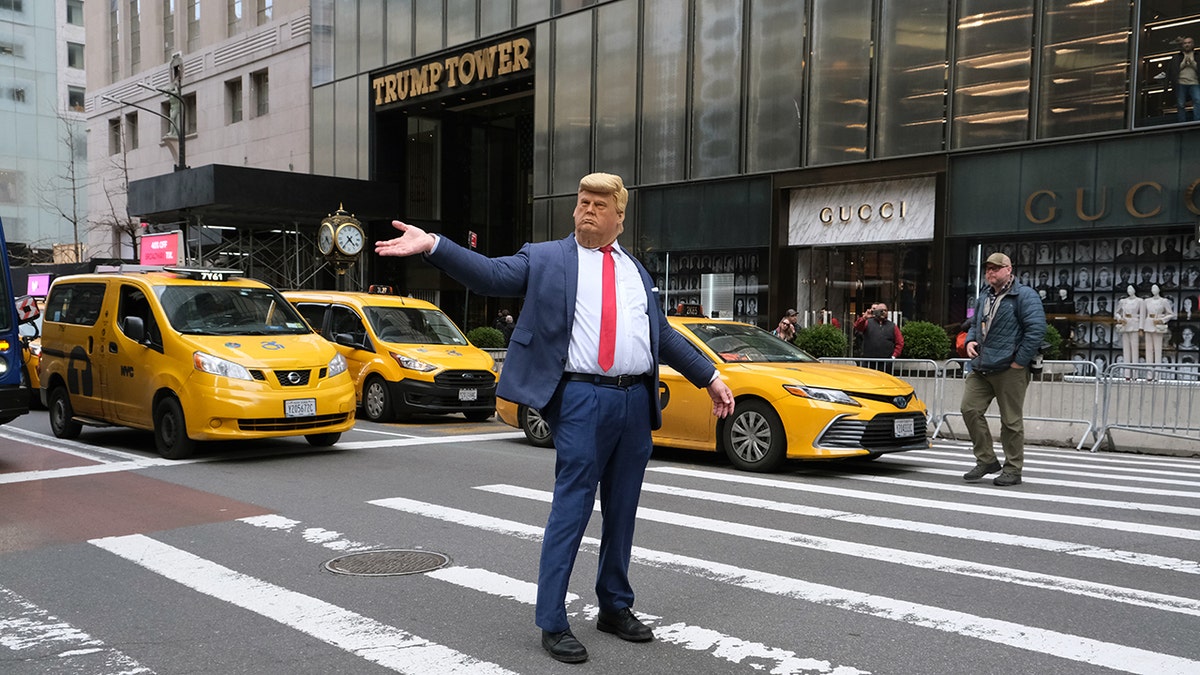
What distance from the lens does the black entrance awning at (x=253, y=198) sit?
26.2 metres

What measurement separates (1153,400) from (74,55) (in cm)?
7787

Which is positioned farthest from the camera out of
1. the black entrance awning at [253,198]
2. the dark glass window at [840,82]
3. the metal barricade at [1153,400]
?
the black entrance awning at [253,198]

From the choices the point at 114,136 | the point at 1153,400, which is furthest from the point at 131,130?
the point at 1153,400

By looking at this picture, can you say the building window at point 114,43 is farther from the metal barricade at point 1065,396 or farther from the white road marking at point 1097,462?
the white road marking at point 1097,462

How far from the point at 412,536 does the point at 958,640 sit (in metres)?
3.48

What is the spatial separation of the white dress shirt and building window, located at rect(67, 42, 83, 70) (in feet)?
261

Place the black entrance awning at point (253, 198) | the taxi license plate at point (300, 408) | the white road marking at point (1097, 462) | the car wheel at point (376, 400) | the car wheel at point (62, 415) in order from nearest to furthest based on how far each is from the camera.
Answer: the taxi license plate at point (300, 408)
the white road marking at point (1097, 462)
the car wheel at point (62, 415)
the car wheel at point (376, 400)
the black entrance awning at point (253, 198)

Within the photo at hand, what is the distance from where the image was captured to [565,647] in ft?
13.4

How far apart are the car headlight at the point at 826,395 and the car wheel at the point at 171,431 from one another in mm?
5915

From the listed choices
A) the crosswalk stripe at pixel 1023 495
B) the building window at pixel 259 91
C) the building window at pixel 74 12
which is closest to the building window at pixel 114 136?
the building window at pixel 259 91

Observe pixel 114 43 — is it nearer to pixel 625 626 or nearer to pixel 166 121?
pixel 166 121

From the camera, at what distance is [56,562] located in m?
5.82

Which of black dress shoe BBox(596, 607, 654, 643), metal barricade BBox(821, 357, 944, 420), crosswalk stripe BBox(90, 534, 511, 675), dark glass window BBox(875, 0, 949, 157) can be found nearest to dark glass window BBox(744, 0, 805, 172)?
dark glass window BBox(875, 0, 949, 157)

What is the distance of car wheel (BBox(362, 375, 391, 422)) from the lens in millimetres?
14055
